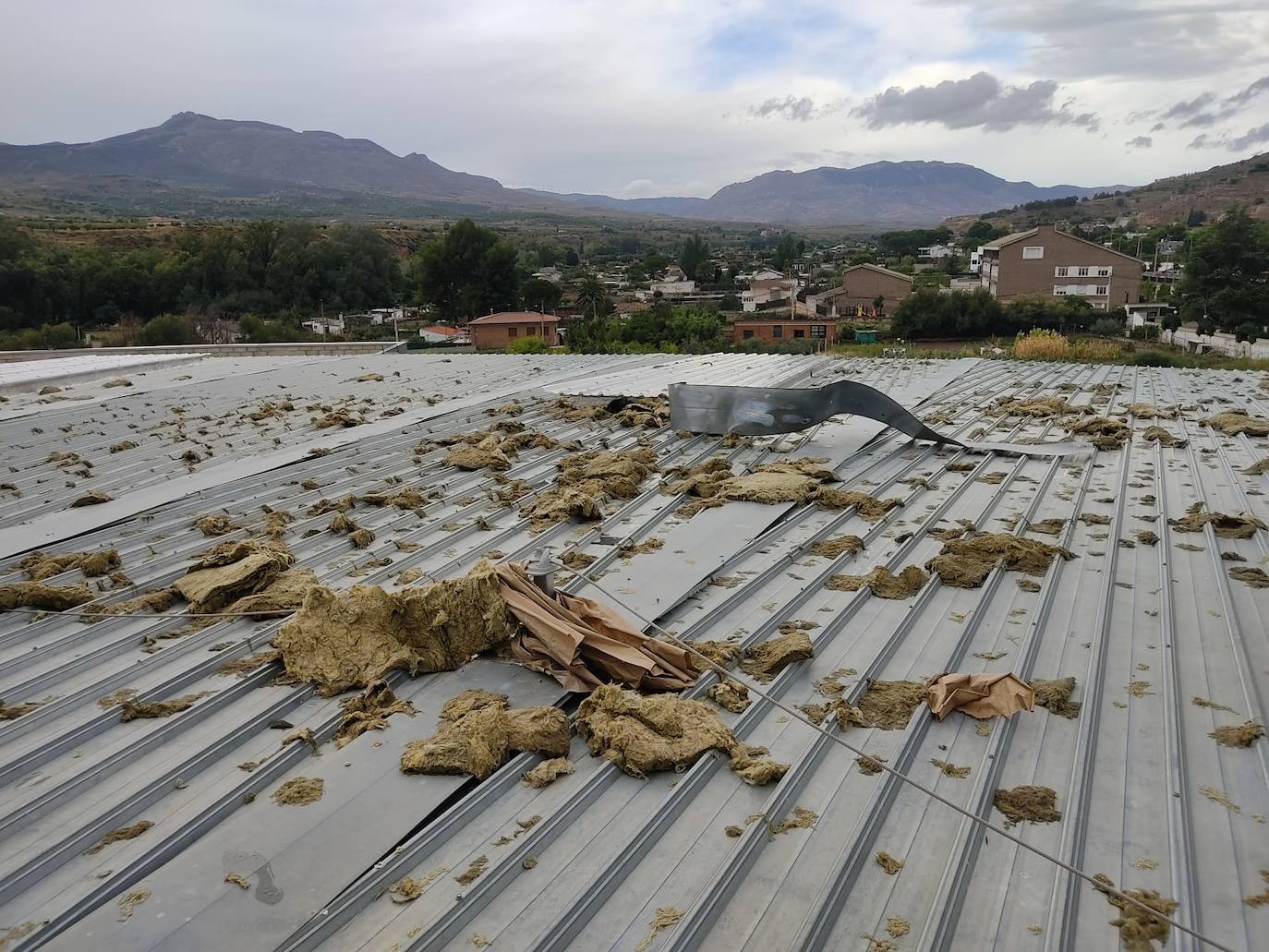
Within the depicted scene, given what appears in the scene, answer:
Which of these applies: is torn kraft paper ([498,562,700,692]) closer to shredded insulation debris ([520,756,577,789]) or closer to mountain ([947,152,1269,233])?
shredded insulation debris ([520,756,577,789])

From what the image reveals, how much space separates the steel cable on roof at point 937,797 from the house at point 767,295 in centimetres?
6707

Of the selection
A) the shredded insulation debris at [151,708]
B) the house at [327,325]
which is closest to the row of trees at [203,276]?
the house at [327,325]

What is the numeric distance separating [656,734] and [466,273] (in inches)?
2156

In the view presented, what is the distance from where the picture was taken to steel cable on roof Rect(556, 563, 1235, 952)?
229 cm

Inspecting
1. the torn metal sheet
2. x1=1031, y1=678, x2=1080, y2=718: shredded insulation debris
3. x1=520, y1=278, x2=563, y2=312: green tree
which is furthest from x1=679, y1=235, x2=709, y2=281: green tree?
x1=1031, y1=678, x2=1080, y2=718: shredded insulation debris

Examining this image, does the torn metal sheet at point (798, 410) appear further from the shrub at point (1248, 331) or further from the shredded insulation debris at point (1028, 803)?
the shrub at point (1248, 331)

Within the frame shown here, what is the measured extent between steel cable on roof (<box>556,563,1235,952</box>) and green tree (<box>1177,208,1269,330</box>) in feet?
173

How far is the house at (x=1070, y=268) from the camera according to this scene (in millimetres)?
63125

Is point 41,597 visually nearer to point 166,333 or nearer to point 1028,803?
point 1028,803

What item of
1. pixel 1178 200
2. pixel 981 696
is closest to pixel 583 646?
pixel 981 696

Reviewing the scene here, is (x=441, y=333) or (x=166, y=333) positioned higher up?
(x=166, y=333)

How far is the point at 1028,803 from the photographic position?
9.39ft

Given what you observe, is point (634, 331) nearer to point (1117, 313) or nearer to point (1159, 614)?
point (1117, 313)

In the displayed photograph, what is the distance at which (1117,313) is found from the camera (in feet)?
176
